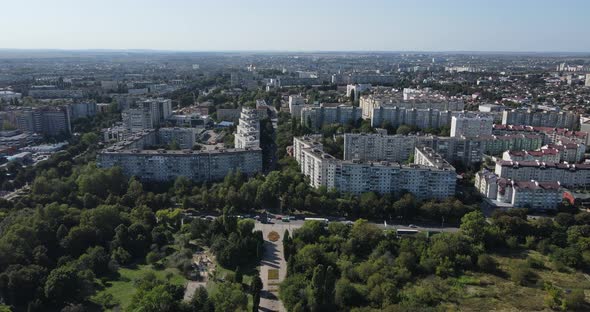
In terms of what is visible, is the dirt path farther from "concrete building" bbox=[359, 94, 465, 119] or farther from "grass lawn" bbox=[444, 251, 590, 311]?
"concrete building" bbox=[359, 94, 465, 119]

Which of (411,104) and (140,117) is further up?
(411,104)

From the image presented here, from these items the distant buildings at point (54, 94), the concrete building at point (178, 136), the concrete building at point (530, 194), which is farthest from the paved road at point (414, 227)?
the distant buildings at point (54, 94)

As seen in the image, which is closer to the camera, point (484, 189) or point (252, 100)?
point (484, 189)

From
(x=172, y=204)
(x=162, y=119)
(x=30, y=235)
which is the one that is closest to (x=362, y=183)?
(x=172, y=204)

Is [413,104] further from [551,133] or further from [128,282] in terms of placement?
[128,282]

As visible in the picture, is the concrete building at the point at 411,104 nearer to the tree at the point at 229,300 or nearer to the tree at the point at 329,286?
the tree at the point at 329,286

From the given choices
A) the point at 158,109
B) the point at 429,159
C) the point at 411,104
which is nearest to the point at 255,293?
the point at 429,159

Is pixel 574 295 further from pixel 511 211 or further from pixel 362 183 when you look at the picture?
pixel 362 183
